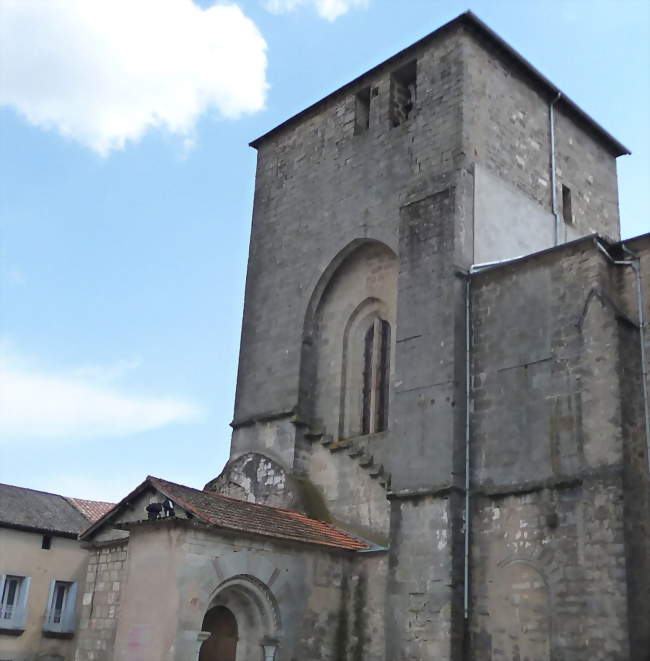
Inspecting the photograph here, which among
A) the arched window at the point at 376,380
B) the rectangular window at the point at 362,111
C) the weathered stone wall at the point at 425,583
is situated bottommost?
the weathered stone wall at the point at 425,583

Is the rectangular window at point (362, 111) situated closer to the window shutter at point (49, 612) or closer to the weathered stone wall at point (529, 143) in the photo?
the weathered stone wall at point (529, 143)

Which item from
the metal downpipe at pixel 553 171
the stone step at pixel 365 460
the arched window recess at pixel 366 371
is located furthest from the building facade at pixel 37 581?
the metal downpipe at pixel 553 171

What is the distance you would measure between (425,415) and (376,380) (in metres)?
2.92

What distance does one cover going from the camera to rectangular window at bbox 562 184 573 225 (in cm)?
2006

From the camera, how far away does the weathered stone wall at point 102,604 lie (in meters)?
16.3

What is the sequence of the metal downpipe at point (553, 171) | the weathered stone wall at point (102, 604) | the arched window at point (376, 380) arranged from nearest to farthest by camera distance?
the weathered stone wall at point (102, 604) → the arched window at point (376, 380) → the metal downpipe at point (553, 171)

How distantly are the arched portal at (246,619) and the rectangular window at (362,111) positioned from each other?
10.5m

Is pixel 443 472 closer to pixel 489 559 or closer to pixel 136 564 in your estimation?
pixel 489 559

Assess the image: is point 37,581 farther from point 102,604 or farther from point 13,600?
point 102,604

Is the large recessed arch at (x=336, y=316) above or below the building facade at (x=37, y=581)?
above

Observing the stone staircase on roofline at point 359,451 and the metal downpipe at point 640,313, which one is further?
the stone staircase on roofline at point 359,451

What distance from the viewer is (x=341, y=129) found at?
2067 cm

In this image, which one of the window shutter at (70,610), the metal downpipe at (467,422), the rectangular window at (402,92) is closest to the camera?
the metal downpipe at (467,422)

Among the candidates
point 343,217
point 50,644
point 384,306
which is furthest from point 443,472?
point 50,644
